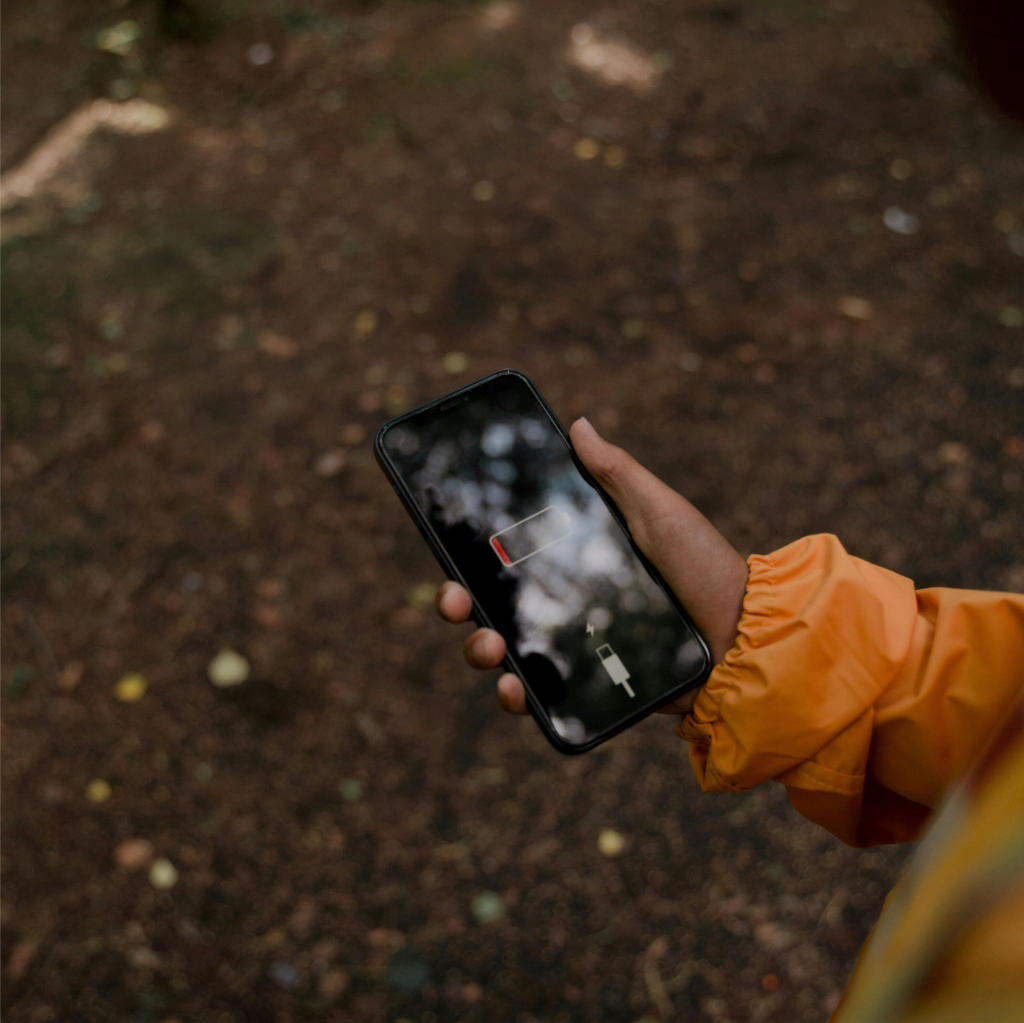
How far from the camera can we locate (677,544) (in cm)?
175

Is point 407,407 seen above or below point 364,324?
below

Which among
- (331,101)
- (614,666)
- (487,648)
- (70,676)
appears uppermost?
(331,101)

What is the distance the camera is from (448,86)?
194 inches

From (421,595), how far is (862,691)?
1892 mm

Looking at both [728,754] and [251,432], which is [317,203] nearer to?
[251,432]

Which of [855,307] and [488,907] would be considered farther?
[855,307]

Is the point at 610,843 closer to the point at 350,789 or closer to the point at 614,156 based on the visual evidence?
the point at 350,789

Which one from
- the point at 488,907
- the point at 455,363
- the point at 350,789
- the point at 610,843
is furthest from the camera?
the point at 455,363

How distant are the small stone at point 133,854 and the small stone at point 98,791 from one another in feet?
0.63

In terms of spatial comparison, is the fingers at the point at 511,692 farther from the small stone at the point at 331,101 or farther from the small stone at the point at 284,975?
the small stone at the point at 331,101

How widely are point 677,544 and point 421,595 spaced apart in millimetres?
1488

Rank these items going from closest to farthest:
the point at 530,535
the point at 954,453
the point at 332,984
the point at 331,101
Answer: the point at 530,535, the point at 332,984, the point at 954,453, the point at 331,101

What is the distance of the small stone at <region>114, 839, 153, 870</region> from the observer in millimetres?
2463

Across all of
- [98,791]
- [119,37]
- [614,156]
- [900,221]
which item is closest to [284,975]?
[98,791]
